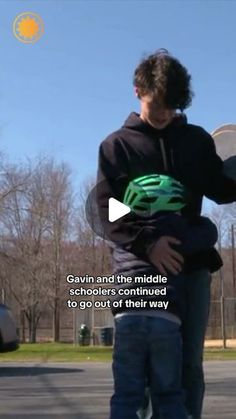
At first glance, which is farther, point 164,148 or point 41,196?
point 41,196

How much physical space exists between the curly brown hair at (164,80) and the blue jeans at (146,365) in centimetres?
84

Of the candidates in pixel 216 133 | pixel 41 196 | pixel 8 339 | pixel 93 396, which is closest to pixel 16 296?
pixel 41 196

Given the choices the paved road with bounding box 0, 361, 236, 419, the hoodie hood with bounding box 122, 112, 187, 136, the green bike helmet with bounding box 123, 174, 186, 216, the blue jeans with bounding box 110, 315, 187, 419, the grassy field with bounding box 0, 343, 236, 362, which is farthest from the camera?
the grassy field with bounding box 0, 343, 236, 362

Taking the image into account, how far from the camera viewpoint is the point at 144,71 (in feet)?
9.26

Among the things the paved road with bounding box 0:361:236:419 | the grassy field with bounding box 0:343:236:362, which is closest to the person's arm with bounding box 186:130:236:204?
the paved road with bounding box 0:361:236:419

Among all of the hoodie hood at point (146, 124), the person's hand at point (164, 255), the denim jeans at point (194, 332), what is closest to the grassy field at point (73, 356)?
the denim jeans at point (194, 332)

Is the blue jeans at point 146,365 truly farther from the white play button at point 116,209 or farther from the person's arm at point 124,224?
the white play button at point 116,209

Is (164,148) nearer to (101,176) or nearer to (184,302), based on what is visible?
(101,176)

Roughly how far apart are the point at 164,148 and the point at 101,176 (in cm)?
28

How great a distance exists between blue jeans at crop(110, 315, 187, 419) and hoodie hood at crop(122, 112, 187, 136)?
29.3 inches

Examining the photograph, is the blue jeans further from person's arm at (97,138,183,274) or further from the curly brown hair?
the curly brown hair

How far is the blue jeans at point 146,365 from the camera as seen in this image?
265 centimetres

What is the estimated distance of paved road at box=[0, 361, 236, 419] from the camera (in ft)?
23.5

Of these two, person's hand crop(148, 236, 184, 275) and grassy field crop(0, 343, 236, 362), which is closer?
person's hand crop(148, 236, 184, 275)
